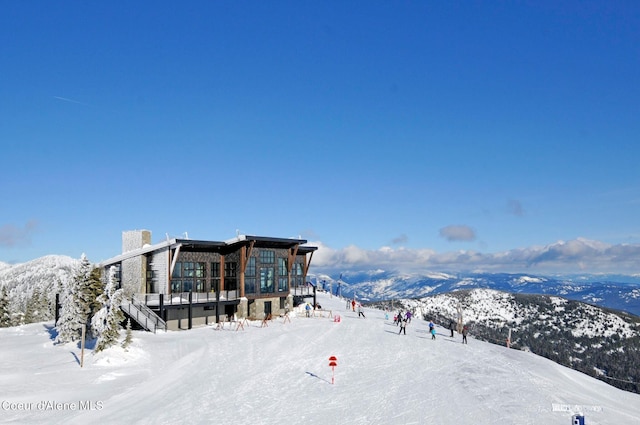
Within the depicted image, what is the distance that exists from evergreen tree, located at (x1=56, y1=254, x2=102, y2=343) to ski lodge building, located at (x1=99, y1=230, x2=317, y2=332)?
5.34 m

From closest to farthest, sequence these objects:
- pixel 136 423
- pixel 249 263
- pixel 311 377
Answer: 1. pixel 136 423
2. pixel 311 377
3. pixel 249 263

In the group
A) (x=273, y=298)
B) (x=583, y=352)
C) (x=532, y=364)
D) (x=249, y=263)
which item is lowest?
(x=583, y=352)

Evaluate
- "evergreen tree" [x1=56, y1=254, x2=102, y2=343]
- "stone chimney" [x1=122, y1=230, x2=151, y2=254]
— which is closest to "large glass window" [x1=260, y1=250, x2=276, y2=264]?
"stone chimney" [x1=122, y1=230, x2=151, y2=254]

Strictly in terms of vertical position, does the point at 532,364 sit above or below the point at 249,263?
below

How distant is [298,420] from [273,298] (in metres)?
31.7

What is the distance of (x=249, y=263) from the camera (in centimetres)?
4703

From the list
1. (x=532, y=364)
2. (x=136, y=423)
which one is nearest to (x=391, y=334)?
(x=532, y=364)

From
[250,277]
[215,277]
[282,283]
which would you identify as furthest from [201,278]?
[282,283]

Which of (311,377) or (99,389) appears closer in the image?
(99,389)

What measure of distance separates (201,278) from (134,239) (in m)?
8.28

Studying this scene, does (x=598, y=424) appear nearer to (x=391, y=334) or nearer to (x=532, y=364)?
(x=532, y=364)

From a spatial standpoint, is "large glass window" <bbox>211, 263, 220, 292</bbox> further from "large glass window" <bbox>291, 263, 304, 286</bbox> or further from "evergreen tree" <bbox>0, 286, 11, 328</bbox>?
"evergreen tree" <bbox>0, 286, 11, 328</bbox>

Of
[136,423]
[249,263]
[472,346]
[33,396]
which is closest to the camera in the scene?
[136,423]

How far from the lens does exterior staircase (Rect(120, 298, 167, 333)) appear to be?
124 ft
